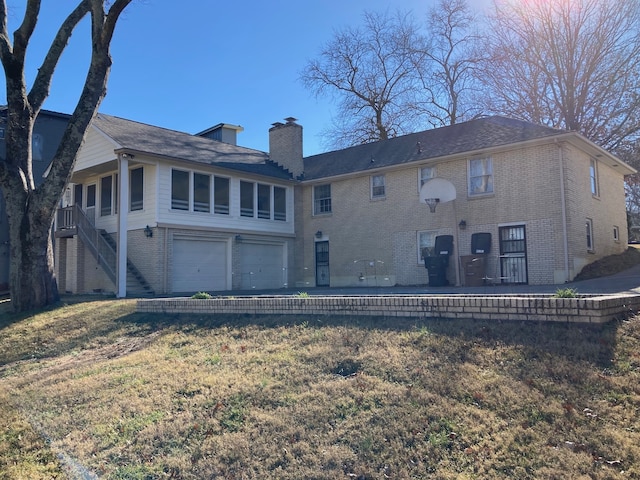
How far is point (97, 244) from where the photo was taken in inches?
736

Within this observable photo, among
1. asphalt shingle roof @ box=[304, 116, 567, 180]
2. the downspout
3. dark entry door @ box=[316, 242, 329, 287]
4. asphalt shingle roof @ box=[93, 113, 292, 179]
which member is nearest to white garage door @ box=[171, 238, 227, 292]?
asphalt shingle roof @ box=[93, 113, 292, 179]

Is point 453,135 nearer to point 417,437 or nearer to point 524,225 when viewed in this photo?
point 524,225

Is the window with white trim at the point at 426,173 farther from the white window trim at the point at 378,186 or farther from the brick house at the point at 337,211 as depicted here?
the white window trim at the point at 378,186

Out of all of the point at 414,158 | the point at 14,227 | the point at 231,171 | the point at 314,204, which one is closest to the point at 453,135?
the point at 414,158

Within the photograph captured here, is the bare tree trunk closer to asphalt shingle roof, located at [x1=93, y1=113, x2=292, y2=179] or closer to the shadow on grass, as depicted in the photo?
asphalt shingle roof, located at [x1=93, y1=113, x2=292, y2=179]

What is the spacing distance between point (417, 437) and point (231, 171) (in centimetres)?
1687

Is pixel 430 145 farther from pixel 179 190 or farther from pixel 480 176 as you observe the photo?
pixel 179 190

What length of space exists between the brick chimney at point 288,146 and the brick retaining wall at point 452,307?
14.3 metres

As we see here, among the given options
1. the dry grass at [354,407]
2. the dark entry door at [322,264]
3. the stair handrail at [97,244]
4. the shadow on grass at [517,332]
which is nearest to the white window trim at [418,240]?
the dark entry door at [322,264]

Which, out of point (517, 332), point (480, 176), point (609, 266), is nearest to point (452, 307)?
point (517, 332)

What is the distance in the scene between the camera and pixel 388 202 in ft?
65.4

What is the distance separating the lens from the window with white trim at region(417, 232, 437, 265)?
725 inches

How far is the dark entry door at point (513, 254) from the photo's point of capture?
53.6 ft

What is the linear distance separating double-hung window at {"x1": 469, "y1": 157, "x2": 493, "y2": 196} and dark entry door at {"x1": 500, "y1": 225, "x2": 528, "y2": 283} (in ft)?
4.99
